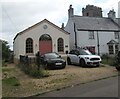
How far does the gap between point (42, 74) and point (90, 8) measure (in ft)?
128

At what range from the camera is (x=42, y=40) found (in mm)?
35781

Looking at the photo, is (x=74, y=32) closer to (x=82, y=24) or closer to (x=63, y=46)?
(x=82, y=24)

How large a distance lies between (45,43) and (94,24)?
39.2ft

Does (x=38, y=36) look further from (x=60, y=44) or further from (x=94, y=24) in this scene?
(x=94, y=24)

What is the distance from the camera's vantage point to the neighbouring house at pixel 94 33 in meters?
41.4

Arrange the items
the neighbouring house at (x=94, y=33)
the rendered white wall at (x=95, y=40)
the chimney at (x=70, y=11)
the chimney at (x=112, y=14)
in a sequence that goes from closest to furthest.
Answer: the rendered white wall at (x=95, y=40)
the neighbouring house at (x=94, y=33)
the chimney at (x=70, y=11)
the chimney at (x=112, y=14)

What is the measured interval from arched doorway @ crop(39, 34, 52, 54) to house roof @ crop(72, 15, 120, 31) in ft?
22.6

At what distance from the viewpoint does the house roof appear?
139 feet

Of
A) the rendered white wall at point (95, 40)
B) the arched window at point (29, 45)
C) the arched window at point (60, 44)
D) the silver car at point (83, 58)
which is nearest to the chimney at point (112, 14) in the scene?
the rendered white wall at point (95, 40)

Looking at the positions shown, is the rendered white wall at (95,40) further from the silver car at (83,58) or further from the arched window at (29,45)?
the silver car at (83,58)

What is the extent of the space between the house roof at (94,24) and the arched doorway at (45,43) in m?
6.88

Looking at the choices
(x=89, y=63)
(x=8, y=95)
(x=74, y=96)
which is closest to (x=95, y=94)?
(x=74, y=96)

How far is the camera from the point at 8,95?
10.8m

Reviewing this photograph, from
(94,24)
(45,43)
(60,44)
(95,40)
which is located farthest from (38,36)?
(94,24)
